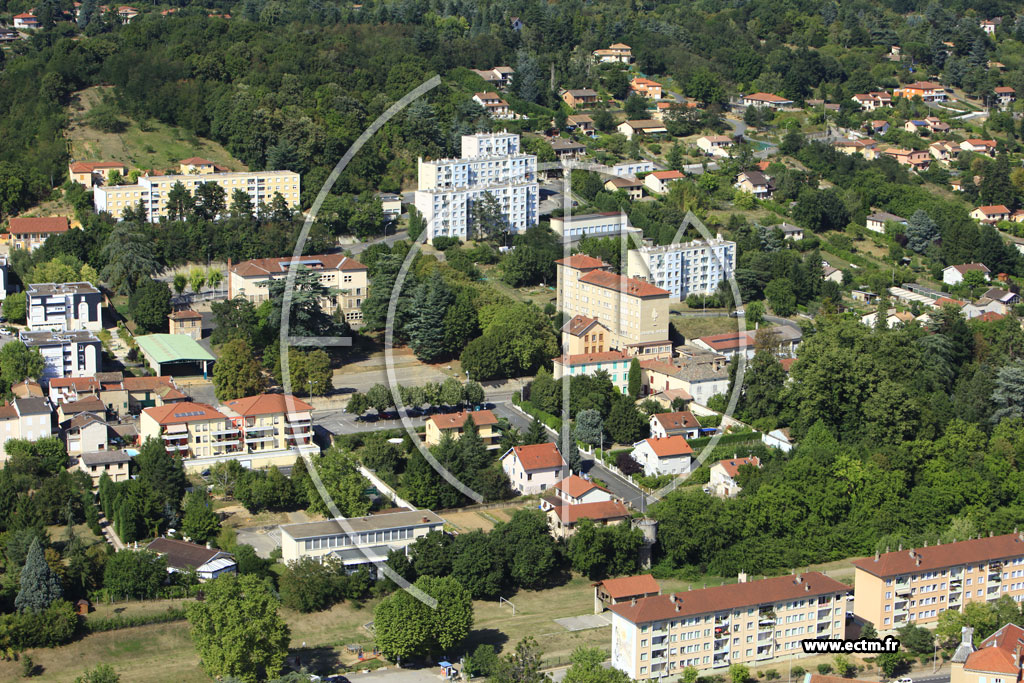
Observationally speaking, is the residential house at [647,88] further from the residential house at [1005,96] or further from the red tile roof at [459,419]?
the red tile roof at [459,419]

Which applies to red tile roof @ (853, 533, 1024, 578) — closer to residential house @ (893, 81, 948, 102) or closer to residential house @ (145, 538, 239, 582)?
residential house @ (145, 538, 239, 582)

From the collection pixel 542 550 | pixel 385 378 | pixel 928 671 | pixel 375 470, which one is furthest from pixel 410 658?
pixel 385 378

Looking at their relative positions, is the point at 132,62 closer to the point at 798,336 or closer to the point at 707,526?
the point at 798,336

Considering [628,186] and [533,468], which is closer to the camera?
[533,468]

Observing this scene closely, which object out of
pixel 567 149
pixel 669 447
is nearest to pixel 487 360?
pixel 669 447

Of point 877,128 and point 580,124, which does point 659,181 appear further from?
point 877,128
